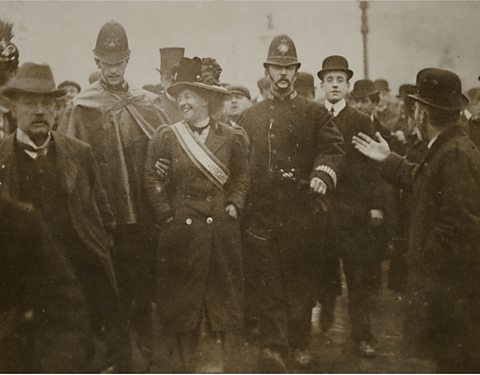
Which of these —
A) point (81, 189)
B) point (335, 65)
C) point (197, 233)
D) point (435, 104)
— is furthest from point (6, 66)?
point (435, 104)

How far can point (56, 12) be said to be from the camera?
4477mm

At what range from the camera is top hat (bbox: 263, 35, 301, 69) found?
4273 millimetres

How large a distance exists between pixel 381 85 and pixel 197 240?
1.71 m

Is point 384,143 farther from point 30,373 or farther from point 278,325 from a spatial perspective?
point 30,373

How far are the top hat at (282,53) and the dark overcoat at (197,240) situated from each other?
2.03ft

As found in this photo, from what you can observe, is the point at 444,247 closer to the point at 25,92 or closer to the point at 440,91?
the point at 440,91

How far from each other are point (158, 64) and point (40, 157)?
103cm

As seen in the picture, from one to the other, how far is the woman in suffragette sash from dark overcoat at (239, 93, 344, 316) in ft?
0.48

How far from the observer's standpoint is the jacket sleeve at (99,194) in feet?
Answer: 13.7

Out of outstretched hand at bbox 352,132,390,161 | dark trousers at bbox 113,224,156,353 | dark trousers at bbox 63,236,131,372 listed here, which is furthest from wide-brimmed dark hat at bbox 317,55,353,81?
dark trousers at bbox 63,236,131,372

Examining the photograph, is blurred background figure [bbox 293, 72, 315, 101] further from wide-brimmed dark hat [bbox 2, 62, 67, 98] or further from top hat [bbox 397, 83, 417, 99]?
wide-brimmed dark hat [bbox 2, 62, 67, 98]

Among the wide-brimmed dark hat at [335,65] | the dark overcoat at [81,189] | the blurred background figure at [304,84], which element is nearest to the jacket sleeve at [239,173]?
the blurred background figure at [304,84]

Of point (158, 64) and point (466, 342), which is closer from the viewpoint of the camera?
point (466, 342)

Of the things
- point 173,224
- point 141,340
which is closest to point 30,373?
point 141,340
